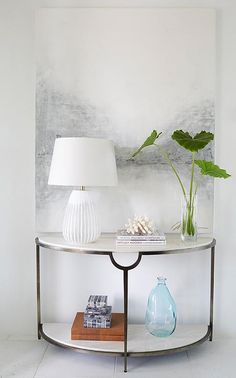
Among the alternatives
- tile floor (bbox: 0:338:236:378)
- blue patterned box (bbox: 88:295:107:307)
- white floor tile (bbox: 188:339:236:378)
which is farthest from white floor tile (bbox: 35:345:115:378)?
white floor tile (bbox: 188:339:236:378)

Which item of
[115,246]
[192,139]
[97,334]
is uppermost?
[192,139]

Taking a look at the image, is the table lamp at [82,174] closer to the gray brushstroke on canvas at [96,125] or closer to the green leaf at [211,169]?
the gray brushstroke on canvas at [96,125]

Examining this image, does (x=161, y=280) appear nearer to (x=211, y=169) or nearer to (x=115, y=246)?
(x=115, y=246)

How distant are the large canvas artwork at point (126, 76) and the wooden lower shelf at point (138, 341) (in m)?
0.87

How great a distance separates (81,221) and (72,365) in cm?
70

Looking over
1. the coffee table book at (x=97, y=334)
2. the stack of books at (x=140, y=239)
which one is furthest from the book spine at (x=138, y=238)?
the coffee table book at (x=97, y=334)

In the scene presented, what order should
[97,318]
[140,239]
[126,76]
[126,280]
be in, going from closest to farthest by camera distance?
[126,280] → [140,239] → [97,318] → [126,76]

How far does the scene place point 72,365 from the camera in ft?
6.85

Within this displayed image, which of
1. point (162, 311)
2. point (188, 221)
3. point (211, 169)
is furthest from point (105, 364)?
point (211, 169)

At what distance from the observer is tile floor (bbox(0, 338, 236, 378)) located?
6.55ft

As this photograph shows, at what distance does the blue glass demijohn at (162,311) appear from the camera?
2.22 m

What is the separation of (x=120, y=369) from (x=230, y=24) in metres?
1.89

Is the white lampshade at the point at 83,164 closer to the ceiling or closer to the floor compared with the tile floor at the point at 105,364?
closer to the ceiling

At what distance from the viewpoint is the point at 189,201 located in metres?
2.24
